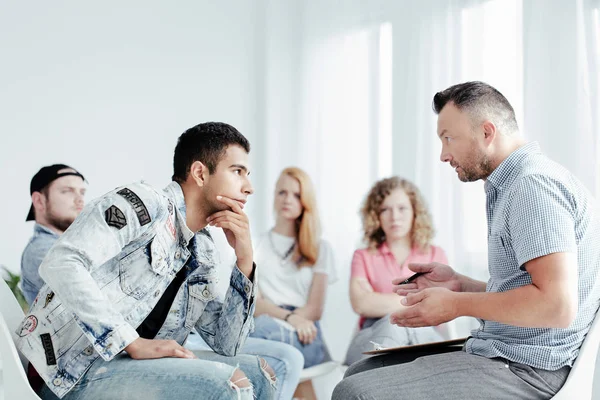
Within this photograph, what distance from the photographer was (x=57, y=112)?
383 cm

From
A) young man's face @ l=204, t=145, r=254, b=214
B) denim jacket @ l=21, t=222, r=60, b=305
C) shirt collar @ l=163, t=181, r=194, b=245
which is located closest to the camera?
shirt collar @ l=163, t=181, r=194, b=245

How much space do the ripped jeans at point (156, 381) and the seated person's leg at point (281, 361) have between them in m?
0.86

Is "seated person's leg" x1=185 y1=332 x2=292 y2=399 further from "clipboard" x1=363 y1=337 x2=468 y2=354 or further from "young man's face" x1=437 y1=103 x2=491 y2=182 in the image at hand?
"young man's face" x1=437 y1=103 x2=491 y2=182

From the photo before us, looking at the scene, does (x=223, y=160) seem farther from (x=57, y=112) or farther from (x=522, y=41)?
(x=57, y=112)

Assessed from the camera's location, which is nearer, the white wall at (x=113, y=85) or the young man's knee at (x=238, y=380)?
the young man's knee at (x=238, y=380)

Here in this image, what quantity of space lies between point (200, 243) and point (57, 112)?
7.74 ft

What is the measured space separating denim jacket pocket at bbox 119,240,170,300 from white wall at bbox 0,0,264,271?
7.67 ft

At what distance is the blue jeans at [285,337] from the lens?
2910 mm

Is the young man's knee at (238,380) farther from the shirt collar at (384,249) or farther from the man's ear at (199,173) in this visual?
the shirt collar at (384,249)

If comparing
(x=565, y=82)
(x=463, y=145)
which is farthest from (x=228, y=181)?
(x=565, y=82)

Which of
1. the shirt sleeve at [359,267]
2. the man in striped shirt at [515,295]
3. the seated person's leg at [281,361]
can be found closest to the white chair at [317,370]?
the seated person's leg at [281,361]

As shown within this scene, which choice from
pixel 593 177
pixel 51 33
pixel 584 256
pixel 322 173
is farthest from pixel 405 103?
pixel 584 256

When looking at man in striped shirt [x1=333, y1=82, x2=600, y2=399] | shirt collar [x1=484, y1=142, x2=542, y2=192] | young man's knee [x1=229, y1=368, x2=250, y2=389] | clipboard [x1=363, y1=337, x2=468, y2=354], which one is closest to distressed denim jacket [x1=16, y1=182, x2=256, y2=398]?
young man's knee [x1=229, y1=368, x2=250, y2=389]

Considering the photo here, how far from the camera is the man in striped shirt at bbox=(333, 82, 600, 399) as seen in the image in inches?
55.6
